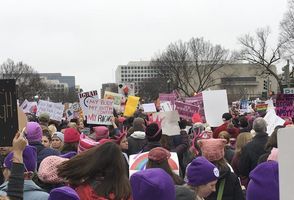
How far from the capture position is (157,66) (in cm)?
8506

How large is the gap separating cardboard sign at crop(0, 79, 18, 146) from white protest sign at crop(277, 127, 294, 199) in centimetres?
238

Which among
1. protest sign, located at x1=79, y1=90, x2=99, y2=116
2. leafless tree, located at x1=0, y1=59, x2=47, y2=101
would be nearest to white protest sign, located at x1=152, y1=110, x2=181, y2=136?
protest sign, located at x1=79, y1=90, x2=99, y2=116

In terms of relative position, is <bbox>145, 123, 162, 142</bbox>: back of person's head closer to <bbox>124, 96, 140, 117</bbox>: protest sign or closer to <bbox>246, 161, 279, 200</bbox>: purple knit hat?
<bbox>246, 161, 279, 200</bbox>: purple knit hat

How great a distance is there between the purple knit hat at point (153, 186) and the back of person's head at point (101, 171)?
0.08m

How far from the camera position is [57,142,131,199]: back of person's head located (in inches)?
133

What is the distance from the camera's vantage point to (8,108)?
13.7 feet

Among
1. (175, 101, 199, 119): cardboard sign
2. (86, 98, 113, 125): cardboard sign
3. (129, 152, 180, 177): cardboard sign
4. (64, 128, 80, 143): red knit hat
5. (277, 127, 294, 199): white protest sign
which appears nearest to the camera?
(277, 127, 294, 199): white protest sign

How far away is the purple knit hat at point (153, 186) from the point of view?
3371mm

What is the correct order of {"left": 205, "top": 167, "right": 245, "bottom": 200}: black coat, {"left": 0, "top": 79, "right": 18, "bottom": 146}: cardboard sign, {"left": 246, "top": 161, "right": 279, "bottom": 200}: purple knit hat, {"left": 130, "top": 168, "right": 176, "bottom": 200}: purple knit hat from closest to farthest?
{"left": 130, "top": 168, "right": 176, "bottom": 200}: purple knit hat, {"left": 246, "top": 161, "right": 279, "bottom": 200}: purple knit hat, {"left": 0, "top": 79, "right": 18, "bottom": 146}: cardboard sign, {"left": 205, "top": 167, "right": 245, "bottom": 200}: black coat

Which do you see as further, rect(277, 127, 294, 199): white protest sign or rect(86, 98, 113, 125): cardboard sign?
rect(86, 98, 113, 125): cardboard sign

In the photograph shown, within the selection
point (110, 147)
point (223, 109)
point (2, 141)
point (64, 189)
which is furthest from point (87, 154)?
point (223, 109)

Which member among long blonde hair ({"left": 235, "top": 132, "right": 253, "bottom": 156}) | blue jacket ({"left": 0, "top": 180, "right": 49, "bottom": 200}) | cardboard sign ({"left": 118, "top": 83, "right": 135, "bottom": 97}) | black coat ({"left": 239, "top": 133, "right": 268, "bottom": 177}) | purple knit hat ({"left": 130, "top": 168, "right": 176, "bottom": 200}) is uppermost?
cardboard sign ({"left": 118, "top": 83, "right": 135, "bottom": 97})

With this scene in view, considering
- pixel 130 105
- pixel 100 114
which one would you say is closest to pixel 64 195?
pixel 100 114

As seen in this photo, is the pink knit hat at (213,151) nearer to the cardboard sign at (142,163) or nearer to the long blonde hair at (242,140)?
the cardboard sign at (142,163)
